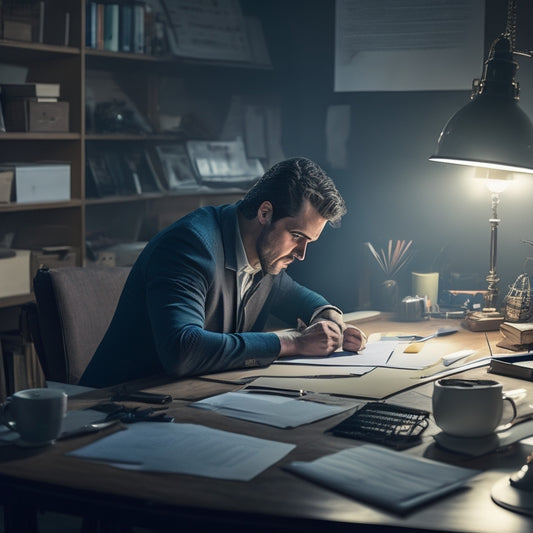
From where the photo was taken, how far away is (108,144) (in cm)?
443

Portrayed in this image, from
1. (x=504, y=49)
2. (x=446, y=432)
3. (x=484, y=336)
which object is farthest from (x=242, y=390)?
(x=504, y=49)

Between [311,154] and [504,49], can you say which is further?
[311,154]

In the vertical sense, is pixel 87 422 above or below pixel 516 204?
below

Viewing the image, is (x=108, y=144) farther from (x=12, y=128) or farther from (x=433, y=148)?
(x=433, y=148)

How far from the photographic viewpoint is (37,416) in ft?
4.63

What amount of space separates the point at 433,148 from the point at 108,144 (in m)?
1.87

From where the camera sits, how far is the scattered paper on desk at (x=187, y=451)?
1.31 metres

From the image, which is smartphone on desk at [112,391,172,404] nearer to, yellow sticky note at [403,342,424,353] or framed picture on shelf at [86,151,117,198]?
yellow sticky note at [403,342,424,353]

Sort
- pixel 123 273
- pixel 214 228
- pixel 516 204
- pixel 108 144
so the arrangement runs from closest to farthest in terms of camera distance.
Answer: pixel 214 228
pixel 123 273
pixel 516 204
pixel 108 144

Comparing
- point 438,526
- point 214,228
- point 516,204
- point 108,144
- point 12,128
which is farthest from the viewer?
point 108,144

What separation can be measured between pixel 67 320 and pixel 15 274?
1.52 m

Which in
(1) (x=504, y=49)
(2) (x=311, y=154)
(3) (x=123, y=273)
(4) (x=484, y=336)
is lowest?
(4) (x=484, y=336)

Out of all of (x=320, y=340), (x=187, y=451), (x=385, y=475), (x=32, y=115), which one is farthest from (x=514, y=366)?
(x=32, y=115)

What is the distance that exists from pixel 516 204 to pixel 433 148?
37 cm
